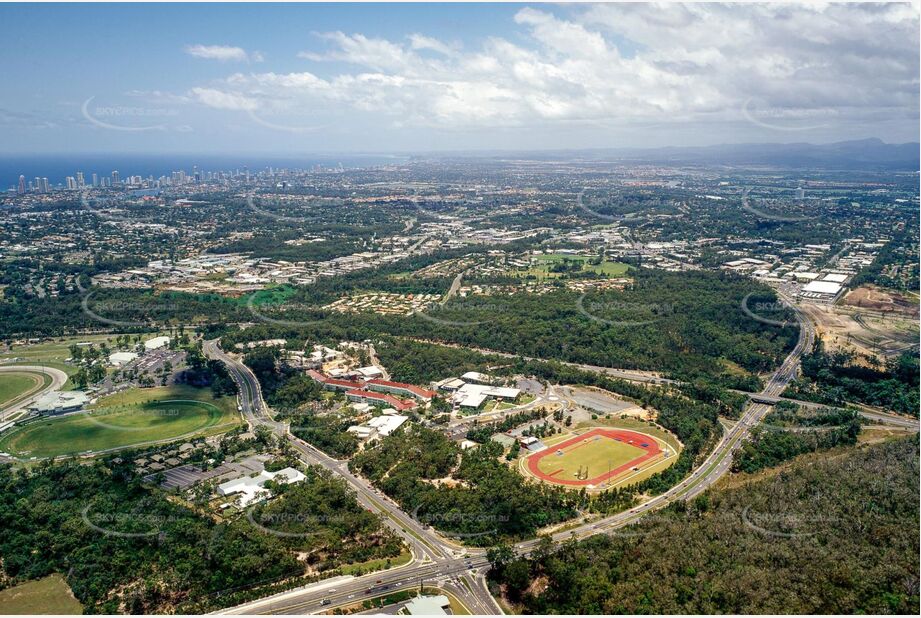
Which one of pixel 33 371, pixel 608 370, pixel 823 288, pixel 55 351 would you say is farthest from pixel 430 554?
pixel 823 288

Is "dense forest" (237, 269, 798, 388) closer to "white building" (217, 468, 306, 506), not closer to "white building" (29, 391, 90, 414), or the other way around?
"white building" (29, 391, 90, 414)

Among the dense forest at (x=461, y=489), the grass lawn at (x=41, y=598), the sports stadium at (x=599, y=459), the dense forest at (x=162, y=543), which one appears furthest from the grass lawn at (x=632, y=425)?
the grass lawn at (x=41, y=598)

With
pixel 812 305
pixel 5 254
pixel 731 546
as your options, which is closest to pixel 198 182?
pixel 5 254

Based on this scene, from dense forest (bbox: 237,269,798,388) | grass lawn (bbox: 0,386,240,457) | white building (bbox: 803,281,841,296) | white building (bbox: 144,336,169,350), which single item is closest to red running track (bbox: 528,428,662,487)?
dense forest (bbox: 237,269,798,388)

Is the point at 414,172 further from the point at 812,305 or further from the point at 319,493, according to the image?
the point at 319,493

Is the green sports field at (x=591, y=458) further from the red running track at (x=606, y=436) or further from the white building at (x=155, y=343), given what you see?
the white building at (x=155, y=343)

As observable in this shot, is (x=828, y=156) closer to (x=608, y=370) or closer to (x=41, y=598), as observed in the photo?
(x=608, y=370)
